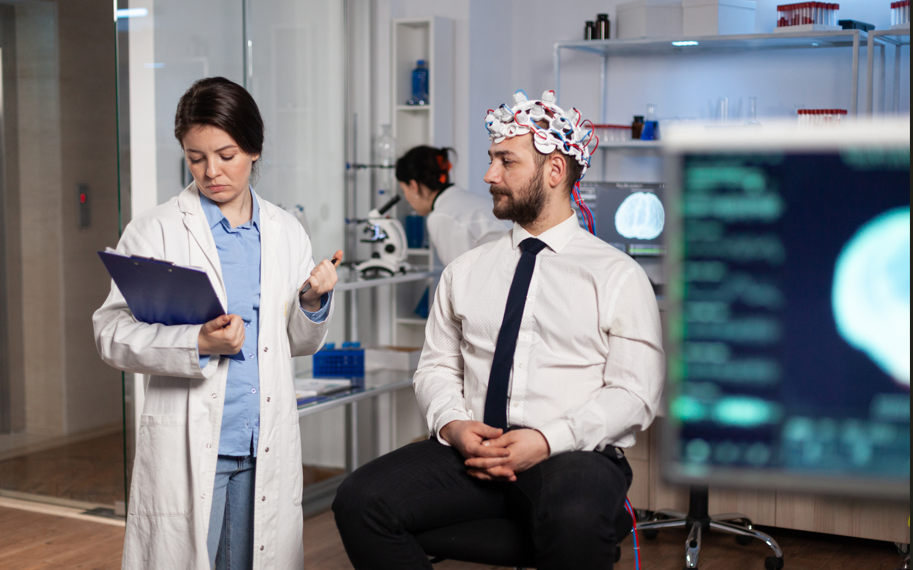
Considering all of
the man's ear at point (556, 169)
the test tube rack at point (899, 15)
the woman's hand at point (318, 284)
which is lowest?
the woman's hand at point (318, 284)

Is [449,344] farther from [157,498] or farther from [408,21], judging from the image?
[408,21]

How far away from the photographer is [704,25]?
11.7 ft

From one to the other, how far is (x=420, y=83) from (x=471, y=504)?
8.51 feet

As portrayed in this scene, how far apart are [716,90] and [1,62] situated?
2969mm

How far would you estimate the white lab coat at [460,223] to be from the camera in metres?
3.19

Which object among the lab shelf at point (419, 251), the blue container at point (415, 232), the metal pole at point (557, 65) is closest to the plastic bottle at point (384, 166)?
the blue container at point (415, 232)

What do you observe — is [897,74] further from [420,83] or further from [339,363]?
[339,363]

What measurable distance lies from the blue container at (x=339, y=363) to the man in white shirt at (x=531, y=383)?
1602mm

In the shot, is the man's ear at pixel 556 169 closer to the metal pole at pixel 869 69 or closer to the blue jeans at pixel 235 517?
the blue jeans at pixel 235 517

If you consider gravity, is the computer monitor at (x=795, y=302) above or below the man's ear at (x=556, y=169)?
below

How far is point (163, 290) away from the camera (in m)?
1.43

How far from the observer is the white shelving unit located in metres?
3.73

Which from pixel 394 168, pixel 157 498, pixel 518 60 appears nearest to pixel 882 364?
pixel 157 498

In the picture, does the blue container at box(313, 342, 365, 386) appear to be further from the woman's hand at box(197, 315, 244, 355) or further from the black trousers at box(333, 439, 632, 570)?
the woman's hand at box(197, 315, 244, 355)
